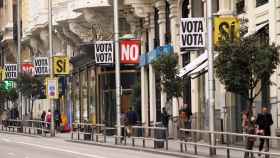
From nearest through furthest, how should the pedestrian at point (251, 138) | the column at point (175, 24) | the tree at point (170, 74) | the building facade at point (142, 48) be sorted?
the pedestrian at point (251, 138) → the building facade at point (142, 48) → the tree at point (170, 74) → the column at point (175, 24)

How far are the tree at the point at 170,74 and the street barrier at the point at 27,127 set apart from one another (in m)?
18.2

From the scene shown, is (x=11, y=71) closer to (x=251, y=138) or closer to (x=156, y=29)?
(x=156, y=29)

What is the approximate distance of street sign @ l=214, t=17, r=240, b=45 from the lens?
96.4 feet

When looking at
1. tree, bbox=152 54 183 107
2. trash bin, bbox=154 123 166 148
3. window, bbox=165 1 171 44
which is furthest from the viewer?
window, bbox=165 1 171 44

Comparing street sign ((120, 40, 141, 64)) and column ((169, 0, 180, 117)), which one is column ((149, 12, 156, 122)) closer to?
street sign ((120, 40, 141, 64))

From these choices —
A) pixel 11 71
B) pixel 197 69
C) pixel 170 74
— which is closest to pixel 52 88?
pixel 11 71

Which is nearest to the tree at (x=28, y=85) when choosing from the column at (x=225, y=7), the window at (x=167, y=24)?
the window at (x=167, y=24)

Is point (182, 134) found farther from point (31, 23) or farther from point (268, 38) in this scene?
point (31, 23)

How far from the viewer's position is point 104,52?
45625 millimetres

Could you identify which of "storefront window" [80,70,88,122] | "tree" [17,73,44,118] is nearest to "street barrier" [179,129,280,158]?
"storefront window" [80,70,88,122]

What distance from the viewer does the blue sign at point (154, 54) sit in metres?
44.1

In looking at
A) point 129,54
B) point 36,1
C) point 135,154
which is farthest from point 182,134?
point 36,1

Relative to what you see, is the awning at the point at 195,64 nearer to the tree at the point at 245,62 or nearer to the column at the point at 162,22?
the column at the point at 162,22

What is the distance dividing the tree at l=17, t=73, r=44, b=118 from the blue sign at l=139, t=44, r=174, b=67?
1730 cm
